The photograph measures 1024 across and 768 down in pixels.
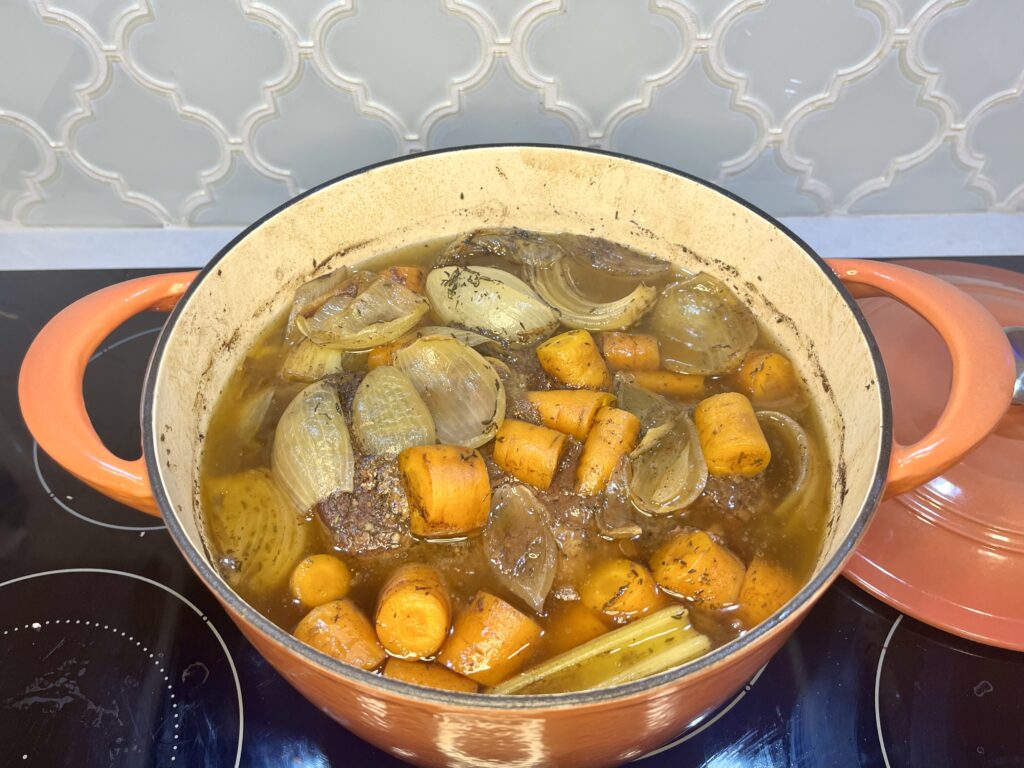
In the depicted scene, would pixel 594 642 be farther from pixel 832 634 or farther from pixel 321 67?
pixel 321 67

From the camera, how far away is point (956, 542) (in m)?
1.02

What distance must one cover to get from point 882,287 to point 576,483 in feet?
1.46

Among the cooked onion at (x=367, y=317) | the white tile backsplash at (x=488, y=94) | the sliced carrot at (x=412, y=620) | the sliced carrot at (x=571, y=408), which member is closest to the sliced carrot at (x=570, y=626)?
the sliced carrot at (x=412, y=620)

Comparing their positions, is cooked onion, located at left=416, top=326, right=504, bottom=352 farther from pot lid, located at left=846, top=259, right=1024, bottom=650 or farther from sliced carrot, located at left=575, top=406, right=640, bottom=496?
pot lid, located at left=846, top=259, right=1024, bottom=650

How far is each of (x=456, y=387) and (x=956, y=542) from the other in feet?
2.20

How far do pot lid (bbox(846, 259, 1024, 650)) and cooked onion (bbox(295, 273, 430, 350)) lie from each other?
682 mm

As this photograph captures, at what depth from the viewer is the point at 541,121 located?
1290 millimetres

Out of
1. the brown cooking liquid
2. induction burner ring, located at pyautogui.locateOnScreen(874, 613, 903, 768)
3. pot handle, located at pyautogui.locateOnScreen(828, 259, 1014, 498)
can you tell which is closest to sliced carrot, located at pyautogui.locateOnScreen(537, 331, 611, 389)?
the brown cooking liquid

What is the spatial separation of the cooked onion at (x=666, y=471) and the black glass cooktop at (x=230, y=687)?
0.25 metres

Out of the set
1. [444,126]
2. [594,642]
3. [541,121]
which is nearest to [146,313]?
[444,126]

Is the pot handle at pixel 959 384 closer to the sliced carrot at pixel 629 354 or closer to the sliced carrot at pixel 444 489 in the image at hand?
the sliced carrot at pixel 629 354

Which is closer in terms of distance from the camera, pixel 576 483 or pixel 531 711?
pixel 531 711

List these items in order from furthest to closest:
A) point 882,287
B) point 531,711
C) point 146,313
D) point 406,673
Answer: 1. point 146,313
2. point 882,287
3. point 406,673
4. point 531,711

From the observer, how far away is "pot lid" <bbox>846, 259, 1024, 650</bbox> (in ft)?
3.29
